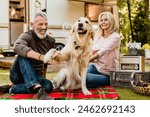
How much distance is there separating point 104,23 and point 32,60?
17.5 inches

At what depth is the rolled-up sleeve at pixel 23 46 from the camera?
76.5 inches

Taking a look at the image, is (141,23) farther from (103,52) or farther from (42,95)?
(42,95)

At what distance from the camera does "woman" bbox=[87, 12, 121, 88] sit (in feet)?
7.22

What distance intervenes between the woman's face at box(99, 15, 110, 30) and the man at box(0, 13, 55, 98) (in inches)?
11.1

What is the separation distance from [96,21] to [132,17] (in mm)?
212

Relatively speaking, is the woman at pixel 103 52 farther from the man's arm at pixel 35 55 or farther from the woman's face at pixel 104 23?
the man's arm at pixel 35 55

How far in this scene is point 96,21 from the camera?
7.29 ft

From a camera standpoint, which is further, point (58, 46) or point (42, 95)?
point (58, 46)

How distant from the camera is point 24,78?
79.0 inches

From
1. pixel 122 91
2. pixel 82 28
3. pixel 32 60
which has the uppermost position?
pixel 82 28

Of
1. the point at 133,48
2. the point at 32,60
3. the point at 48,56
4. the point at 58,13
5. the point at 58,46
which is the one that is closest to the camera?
the point at 48,56

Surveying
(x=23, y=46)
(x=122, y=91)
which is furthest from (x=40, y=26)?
(x=122, y=91)

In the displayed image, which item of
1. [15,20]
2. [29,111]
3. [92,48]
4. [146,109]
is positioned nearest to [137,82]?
[92,48]

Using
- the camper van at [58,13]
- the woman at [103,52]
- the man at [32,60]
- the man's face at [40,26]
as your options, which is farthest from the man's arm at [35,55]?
the woman at [103,52]
